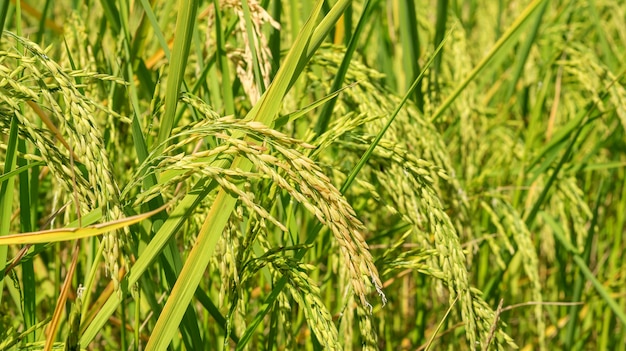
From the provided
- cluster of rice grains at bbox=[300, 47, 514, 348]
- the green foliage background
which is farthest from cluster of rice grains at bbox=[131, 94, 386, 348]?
cluster of rice grains at bbox=[300, 47, 514, 348]

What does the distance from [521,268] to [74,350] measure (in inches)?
64.5

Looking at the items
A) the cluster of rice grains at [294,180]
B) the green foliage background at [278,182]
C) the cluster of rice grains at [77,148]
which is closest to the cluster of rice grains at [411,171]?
the green foliage background at [278,182]

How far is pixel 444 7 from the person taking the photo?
1.63 metres

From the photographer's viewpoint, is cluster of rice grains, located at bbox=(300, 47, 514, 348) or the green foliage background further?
cluster of rice grains, located at bbox=(300, 47, 514, 348)

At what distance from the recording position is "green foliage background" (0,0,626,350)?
931mm

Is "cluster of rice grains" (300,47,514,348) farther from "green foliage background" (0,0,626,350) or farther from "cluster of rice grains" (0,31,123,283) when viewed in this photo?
"cluster of rice grains" (0,31,123,283)

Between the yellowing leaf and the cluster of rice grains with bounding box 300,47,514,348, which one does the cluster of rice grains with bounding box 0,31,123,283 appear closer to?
the yellowing leaf

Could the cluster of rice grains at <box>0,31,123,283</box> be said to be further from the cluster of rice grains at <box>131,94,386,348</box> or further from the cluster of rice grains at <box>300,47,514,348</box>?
the cluster of rice grains at <box>300,47,514,348</box>

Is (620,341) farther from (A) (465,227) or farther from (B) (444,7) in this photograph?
(B) (444,7)

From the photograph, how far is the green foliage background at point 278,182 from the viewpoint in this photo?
93 cm

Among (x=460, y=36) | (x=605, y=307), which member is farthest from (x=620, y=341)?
(x=460, y=36)

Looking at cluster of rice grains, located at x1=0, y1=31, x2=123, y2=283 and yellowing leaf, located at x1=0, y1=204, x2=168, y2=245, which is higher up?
cluster of rice grains, located at x1=0, y1=31, x2=123, y2=283

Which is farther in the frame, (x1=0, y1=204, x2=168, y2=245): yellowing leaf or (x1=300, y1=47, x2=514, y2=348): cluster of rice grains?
(x1=300, y1=47, x2=514, y2=348): cluster of rice grains

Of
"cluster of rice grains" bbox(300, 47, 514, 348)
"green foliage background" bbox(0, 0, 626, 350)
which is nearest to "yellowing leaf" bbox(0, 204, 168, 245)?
"green foliage background" bbox(0, 0, 626, 350)
